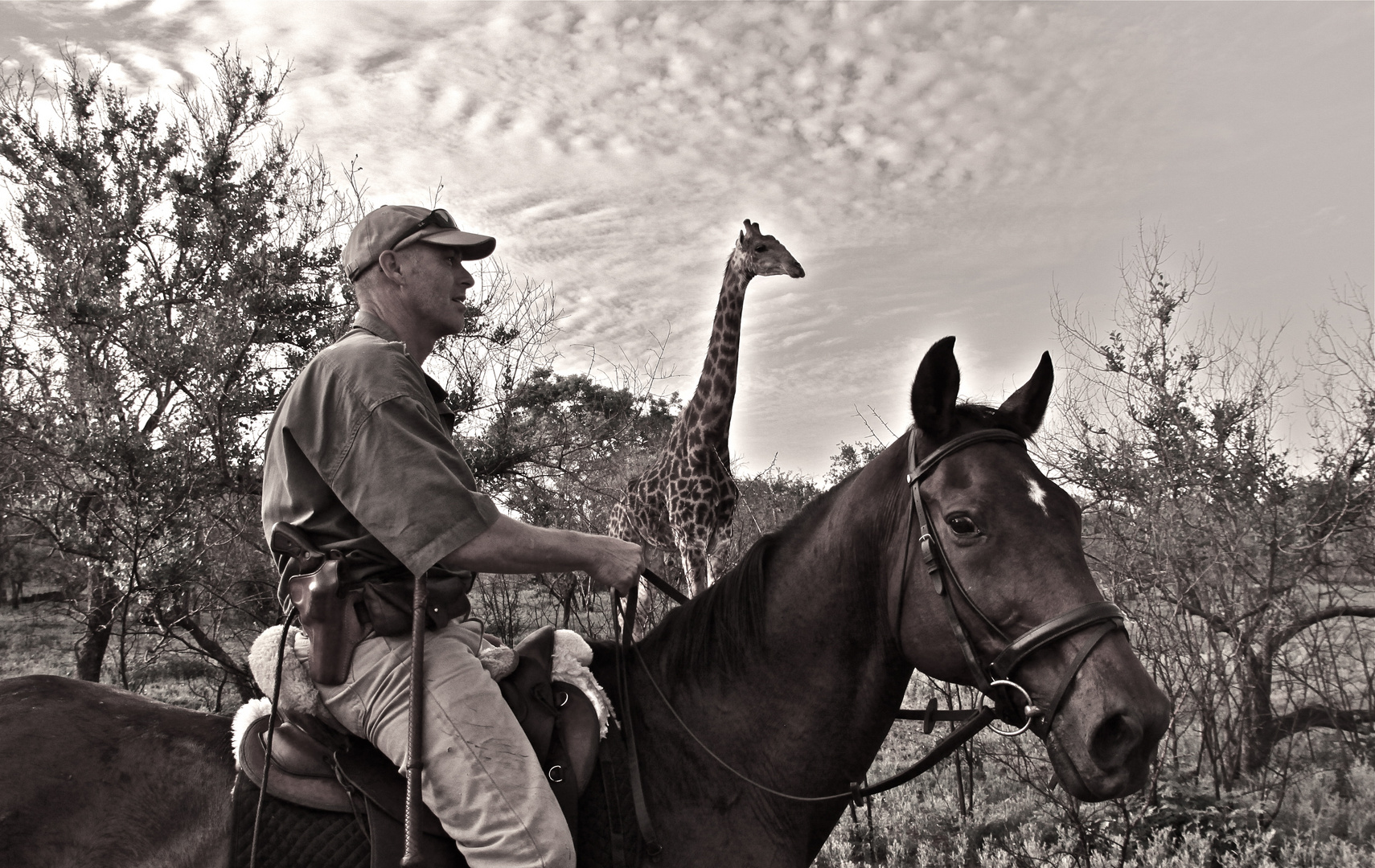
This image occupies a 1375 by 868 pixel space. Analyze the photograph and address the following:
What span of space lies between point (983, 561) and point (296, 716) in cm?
193

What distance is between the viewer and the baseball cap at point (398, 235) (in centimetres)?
265

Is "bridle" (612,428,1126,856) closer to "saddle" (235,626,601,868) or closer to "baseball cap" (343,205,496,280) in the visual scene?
"saddle" (235,626,601,868)

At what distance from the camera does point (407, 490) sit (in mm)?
2184

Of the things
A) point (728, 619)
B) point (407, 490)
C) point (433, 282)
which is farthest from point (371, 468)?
point (728, 619)

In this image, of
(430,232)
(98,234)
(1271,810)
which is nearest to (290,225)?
(98,234)

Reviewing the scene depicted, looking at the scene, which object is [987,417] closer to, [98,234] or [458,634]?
[458,634]

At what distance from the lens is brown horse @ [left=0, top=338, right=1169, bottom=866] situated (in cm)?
220

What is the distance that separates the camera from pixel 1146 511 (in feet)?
23.4

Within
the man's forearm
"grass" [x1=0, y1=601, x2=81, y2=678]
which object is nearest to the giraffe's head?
the man's forearm

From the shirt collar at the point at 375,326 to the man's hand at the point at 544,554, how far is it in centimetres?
79

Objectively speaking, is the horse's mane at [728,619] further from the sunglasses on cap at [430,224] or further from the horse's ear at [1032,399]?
the sunglasses on cap at [430,224]

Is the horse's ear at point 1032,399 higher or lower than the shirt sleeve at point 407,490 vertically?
higher

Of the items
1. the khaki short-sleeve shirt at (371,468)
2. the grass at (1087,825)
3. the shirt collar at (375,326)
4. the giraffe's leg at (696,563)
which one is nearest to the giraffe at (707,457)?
the giraffe's leg at (696,563)

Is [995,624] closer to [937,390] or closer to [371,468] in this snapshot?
[937,390]
